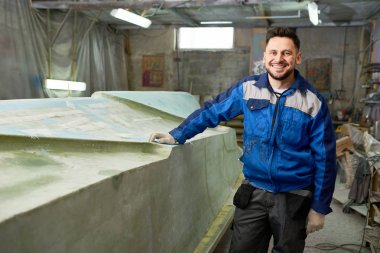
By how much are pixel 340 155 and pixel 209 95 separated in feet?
15.8

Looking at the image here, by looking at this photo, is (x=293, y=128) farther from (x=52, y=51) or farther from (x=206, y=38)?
(x=206, y=38)

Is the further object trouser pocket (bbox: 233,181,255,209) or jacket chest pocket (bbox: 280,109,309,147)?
trouser pocket (bbox: 233,181,255,209)

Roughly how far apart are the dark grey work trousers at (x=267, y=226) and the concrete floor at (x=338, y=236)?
122cm

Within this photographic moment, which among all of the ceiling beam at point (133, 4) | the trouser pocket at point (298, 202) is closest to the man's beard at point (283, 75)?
the trouser pocket at point (298, 202)

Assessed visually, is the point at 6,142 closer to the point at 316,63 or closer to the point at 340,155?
the point at 340,155

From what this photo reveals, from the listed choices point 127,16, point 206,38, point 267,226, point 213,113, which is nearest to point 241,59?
point 206,38

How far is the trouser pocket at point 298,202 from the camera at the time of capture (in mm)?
2084

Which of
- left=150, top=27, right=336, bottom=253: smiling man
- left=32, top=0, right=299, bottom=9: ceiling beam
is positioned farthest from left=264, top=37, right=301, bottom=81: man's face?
left=32, top=0, right=299, bottom=9: ceiling beam

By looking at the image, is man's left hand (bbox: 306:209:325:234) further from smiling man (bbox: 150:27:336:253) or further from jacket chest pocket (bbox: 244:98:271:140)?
jacket chest pocket (bbox: 244:98:271:140)

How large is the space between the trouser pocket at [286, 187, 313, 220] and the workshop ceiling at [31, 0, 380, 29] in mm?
5046

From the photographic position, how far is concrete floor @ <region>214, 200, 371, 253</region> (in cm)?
365

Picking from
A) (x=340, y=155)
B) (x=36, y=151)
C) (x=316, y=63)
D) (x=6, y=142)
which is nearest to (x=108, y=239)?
(x=36, y=151)

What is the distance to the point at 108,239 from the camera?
1515mm

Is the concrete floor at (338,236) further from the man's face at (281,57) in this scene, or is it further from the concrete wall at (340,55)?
the concrete wall at (340,55)
